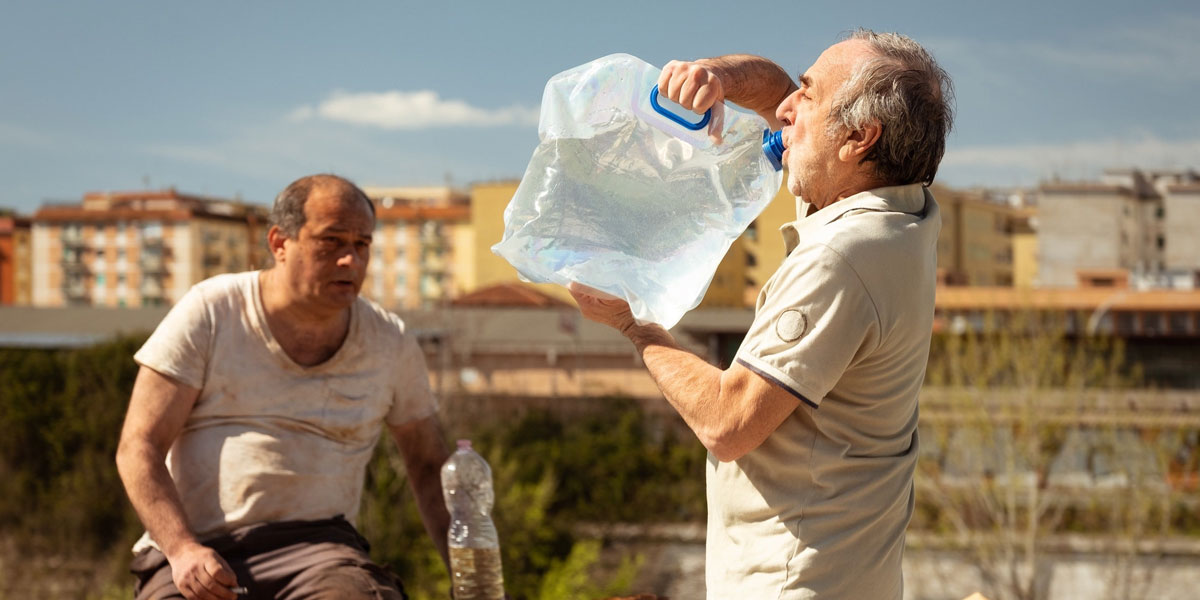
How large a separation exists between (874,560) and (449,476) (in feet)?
5.19

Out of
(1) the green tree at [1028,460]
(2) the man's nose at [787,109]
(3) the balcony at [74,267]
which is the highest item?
(3) the balcony at [74,267]

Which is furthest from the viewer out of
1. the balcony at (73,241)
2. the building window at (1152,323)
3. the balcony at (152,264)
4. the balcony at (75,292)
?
the balcony at (75,292)

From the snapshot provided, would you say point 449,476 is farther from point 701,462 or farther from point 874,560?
point 701,462

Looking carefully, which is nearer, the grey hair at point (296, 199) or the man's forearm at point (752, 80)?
the man's forearm at point (752, 80)

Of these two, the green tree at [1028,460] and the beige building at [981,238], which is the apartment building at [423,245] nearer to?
the beige building at [981,238]

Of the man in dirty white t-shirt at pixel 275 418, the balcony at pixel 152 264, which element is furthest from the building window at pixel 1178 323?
the balcony at pixel 152 264

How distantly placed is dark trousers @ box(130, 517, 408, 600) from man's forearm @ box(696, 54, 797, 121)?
1.47m

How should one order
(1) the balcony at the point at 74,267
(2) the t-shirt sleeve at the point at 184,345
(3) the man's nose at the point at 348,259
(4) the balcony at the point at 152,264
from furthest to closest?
(1) the balcony at the point at 74,267
(4) the balcony at the point at 152,264
(3) the man's nose at the point at 348,259
(2) the t-shirt sleeve at the point at 184,345

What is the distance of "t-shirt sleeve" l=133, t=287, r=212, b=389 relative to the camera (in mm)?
3176

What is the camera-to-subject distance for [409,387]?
3555 mm

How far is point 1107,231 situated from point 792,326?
73.3 meters

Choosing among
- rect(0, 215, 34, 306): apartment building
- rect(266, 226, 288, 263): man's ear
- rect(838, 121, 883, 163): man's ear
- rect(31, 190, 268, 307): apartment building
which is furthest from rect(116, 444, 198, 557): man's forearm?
rect(0, 215, 34, 306): apartment building

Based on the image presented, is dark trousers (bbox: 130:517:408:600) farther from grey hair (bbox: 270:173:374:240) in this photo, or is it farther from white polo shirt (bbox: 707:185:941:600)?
white polo shirt (bbox: 707:185:941:600)

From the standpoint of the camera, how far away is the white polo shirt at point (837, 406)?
194 centimetres
